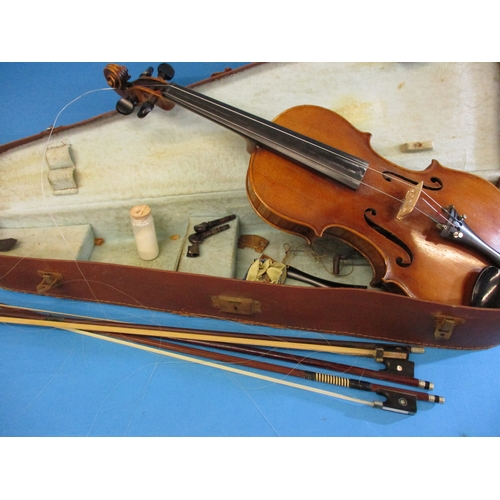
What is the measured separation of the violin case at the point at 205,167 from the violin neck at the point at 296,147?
250 millimetres

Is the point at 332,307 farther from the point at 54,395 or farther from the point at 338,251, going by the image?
the point at 54,395

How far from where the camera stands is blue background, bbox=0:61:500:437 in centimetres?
122

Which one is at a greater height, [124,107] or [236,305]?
[124,107]

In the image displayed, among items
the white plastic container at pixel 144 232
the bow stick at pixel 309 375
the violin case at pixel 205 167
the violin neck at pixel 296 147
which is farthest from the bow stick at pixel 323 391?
the violin neck at pixel 296 147

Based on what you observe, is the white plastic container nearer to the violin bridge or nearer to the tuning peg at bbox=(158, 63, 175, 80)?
the tuning peg at bbox=(158, 63, 175, 80)

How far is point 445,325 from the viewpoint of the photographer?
1211 millimetres

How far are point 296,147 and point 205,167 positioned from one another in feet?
1.72

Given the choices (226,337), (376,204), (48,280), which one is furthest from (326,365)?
(48,280)

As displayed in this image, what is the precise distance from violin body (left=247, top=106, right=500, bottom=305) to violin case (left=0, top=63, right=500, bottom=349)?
0.29 m

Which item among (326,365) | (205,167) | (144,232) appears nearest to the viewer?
(326,365)

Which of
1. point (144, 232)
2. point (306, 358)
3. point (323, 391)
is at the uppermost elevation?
point (144, 232)

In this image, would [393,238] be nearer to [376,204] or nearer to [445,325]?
[376,204]

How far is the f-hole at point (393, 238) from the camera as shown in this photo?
1.23 metres

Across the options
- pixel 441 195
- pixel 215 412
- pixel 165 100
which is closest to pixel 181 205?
pixel 165 100
